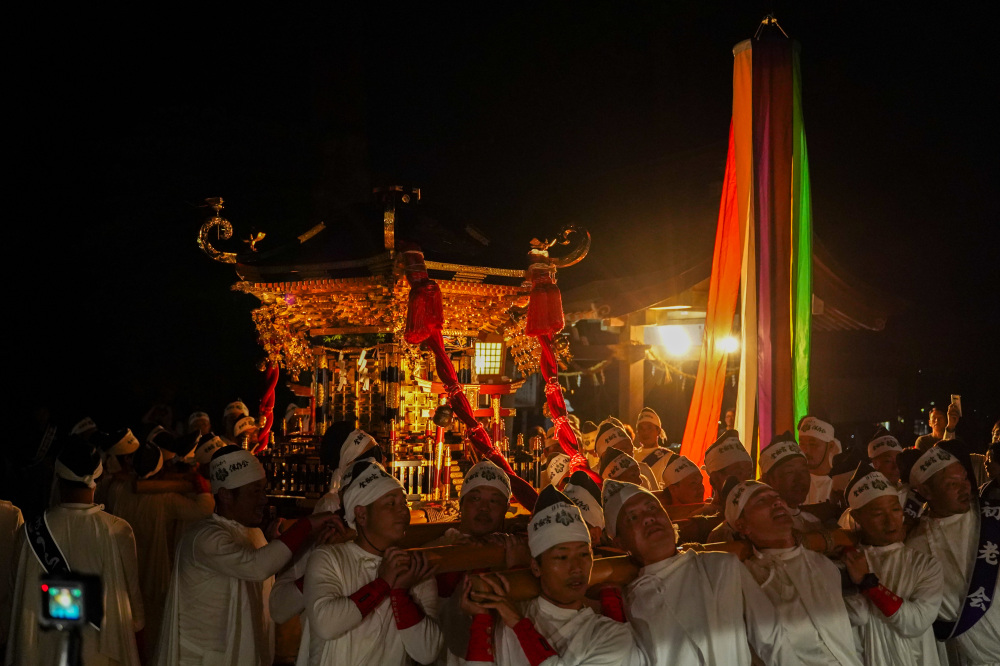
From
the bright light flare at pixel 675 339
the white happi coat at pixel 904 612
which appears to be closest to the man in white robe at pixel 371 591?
the white happi coat at pixel 904 612

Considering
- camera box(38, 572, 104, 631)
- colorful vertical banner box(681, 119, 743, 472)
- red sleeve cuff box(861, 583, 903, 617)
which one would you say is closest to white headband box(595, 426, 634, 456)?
colorful vertical banner box(681, 119, 743, 472)

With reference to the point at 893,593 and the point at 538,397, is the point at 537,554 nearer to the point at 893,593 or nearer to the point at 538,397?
the point at 893,593

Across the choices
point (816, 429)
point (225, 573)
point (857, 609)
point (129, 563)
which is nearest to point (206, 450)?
point (129, 563)

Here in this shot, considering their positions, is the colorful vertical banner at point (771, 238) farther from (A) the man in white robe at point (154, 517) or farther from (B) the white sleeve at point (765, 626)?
(A) the man in white robe at point (154, 517)

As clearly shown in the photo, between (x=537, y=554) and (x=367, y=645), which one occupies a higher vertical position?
(x=537, y=554)

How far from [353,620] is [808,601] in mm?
1867

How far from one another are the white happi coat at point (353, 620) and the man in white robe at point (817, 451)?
11.2ft

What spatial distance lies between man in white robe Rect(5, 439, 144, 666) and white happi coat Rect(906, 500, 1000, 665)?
3978 mm

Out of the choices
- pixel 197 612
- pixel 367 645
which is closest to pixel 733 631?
pixel 367 645

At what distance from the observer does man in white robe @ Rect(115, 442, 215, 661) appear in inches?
243

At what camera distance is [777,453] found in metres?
4.74

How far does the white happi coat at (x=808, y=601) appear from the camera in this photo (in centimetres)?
352

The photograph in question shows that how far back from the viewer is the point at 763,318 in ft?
17.6

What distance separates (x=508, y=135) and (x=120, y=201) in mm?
6308
